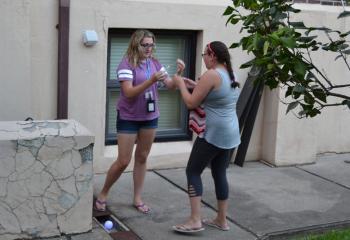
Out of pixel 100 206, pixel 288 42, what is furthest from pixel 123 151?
pixel 288 42

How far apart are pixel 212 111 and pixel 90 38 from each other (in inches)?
75.0

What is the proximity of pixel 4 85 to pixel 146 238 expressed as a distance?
205cm

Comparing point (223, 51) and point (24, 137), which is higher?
point (223, 51)

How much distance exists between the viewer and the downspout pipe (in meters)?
6.25

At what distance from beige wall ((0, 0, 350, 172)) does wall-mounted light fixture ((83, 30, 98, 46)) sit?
57 millimetres

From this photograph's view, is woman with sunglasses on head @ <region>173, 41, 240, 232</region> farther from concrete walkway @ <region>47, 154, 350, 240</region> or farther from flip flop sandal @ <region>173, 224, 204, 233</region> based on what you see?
concrete walkway @ <region>47, 154, 350, 240</region>

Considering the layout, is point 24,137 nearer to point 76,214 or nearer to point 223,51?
point 76,214

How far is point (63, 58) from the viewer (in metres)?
6.32

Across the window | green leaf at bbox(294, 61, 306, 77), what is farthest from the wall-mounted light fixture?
green leaf at bbox(294, 61, 306, 77)

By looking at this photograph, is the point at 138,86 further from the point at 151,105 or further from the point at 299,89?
the point at 299,89

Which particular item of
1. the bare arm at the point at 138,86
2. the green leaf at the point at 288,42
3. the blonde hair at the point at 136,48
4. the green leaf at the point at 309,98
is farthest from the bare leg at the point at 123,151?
the green leaf at the point at 288,42

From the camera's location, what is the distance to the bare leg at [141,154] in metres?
5.56

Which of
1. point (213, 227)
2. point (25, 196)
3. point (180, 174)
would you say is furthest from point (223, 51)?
point (180, 174)

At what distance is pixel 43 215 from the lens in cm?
497
